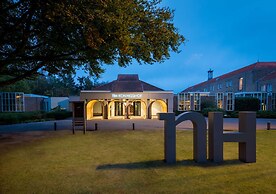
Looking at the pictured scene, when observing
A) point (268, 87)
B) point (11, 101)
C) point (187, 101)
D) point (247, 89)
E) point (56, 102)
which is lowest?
point (56, 102)

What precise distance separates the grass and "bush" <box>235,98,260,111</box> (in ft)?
80.1

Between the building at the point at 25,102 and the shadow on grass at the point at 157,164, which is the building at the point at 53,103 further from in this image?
the shadow on grass at the point at 157,164

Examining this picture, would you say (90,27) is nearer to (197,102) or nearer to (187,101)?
(187,101)

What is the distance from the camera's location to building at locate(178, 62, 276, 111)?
30.3m

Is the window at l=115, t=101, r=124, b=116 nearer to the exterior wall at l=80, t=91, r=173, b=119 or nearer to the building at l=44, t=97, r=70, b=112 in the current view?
the exterior wall at l=80, t=91, r=173, b=119

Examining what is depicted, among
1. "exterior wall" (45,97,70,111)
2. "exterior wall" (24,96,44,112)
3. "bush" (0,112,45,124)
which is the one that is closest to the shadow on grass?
"bush" (0,112,45,124)

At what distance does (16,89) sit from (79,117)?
78.1ft

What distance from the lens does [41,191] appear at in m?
4.27

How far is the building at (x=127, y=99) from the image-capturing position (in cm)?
2439

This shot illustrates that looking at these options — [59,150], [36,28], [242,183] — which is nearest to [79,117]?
[59,150]

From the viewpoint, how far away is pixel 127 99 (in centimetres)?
2544

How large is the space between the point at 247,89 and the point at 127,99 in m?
29.0

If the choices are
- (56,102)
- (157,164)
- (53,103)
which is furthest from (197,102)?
(53,103)

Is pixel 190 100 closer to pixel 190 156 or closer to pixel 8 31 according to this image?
pixel 190 156
